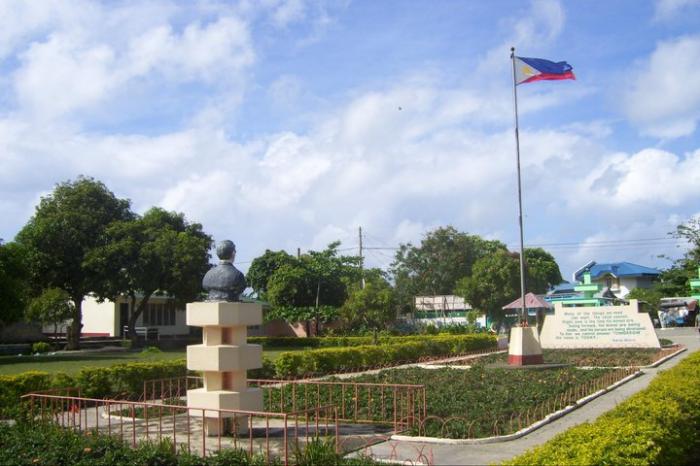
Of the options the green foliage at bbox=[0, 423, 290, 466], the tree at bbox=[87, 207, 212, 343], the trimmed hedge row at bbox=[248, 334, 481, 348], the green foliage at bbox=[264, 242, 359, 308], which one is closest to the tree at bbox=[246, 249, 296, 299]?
the green foliage at bbox=[264, 242, 359, 308]

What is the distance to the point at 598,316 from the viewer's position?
30250 millimetres

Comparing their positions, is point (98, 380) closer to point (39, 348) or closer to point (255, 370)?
point (255, 370)

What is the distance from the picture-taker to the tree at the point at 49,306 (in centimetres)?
3559

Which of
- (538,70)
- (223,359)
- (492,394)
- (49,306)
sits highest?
(538,70)

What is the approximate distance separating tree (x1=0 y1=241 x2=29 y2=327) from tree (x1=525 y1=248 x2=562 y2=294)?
39.3 m

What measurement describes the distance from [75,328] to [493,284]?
90.9 ft

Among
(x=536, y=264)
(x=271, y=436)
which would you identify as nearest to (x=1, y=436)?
(x=271, y=436)

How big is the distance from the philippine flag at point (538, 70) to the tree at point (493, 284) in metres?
24.4

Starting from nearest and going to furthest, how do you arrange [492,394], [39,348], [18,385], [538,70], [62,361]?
[492,394], [18,385], [538,70], [62,361], [39,348]

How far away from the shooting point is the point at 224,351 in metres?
12.3

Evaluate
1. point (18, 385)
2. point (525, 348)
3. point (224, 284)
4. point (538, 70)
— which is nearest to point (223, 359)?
point (224, 284)

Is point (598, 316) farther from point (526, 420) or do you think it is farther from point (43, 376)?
point (43, 376)

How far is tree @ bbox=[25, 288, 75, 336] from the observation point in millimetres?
35594

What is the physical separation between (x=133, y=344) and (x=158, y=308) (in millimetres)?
10283
